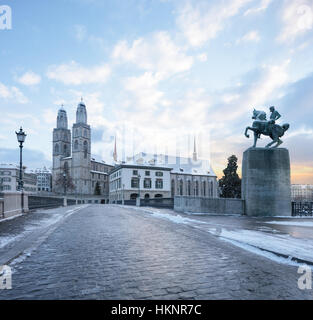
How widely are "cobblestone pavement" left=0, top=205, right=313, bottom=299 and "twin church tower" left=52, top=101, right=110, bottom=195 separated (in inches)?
3833

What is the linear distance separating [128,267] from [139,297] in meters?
1.33

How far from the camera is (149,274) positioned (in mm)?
4152

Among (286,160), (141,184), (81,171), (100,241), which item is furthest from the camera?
(81,171)

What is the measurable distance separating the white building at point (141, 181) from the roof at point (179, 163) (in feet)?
10.2

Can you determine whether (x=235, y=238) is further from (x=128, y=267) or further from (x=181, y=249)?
(x=128, y=267)

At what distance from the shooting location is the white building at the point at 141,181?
67438mm

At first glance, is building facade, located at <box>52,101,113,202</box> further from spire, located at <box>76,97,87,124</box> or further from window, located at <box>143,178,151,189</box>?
window, located at <box>143,178,151,189</box>

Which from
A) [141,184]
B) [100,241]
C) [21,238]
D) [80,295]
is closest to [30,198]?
[21,238]
